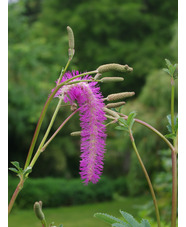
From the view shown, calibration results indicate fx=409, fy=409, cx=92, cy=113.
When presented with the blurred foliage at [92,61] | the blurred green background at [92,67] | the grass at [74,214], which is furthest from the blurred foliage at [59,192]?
the blurred foliage at [92,61]

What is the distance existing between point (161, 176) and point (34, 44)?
4.21 metres

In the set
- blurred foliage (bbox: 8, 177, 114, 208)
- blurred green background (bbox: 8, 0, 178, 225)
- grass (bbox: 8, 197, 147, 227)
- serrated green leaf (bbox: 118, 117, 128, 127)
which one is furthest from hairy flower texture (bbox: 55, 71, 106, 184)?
blurred foliage (bbox: 8, 177, 114, 208)

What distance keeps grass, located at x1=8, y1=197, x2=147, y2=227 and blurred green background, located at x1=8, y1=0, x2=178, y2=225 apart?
0.77 ft

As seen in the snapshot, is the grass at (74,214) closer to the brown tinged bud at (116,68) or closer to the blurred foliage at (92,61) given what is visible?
the blurred foliage at (92,61)

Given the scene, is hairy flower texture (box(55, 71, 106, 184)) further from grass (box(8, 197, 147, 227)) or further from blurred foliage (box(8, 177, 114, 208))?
blurred foliage (box(8, 177, 114, 208))

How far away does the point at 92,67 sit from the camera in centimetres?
893

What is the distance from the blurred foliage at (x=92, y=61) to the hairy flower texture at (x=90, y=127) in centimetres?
469

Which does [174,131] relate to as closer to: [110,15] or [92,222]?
[92,222]

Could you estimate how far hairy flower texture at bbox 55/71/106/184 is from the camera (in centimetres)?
48

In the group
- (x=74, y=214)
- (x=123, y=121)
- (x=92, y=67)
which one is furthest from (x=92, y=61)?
(x=123, y=121)

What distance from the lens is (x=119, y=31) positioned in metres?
9.34

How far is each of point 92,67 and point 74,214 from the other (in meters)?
3.76

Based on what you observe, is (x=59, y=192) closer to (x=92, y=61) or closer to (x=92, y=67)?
(x=92, y=67)
